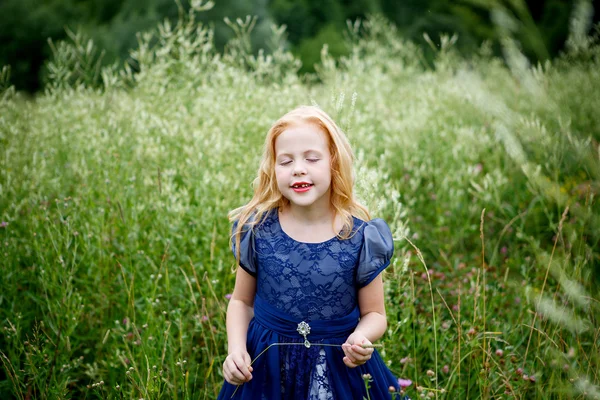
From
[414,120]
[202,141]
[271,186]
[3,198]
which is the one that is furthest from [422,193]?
[3,198]

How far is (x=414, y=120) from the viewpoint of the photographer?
14.4 ft

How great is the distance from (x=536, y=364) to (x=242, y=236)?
1256mm

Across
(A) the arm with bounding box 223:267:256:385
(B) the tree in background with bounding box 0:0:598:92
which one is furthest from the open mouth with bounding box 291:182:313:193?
(B) the tree in background with bounding box 0:0:598:92

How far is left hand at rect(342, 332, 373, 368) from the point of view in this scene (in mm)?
1466

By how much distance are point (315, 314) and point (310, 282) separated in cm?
10

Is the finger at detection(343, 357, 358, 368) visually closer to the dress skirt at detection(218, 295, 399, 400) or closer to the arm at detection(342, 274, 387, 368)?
the arm at detection(342, 274, 387, 368)

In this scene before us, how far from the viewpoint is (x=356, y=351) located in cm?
147

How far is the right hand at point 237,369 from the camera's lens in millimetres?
1554

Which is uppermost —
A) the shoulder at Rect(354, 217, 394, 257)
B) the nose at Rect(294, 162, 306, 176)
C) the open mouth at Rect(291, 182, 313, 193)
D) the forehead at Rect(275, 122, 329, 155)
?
the forehead at Rect(275, 122, 329, 155)

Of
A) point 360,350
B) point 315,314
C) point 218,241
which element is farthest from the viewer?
point 218,241

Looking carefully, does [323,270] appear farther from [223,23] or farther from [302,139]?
[223,23]

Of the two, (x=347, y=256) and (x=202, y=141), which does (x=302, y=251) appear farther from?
(x=202, y=141)

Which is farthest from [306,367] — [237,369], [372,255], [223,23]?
[223,23]

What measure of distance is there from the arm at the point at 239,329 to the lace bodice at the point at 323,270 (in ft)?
0.41
